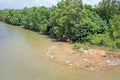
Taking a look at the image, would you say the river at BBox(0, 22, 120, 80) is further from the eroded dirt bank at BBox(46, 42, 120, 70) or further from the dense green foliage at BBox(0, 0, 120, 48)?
the dense green foliage at BBox(0, 0, 120, 48)

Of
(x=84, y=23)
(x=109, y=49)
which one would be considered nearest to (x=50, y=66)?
(x=109, y=49)

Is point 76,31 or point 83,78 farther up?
point 76,31

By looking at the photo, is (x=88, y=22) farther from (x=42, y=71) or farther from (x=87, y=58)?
(x=42, y=71)

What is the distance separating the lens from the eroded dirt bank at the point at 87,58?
21.7 meters

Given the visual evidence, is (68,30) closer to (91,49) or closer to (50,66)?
(91,49)

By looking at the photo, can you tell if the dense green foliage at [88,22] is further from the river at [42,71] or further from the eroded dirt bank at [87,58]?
the river at [42,71]

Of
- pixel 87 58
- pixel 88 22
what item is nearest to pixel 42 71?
pixel 87 58

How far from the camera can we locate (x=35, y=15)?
5059 centimetres

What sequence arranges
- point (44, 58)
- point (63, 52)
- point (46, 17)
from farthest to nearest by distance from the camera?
1. point (46, 17)
2. point (63, 52)
3. point (44, 58)

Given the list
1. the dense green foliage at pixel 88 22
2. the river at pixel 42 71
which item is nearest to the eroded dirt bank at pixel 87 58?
the river at pixel 42 71

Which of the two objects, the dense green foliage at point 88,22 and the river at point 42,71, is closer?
the river at point 42,71

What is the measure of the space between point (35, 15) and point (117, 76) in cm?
3491

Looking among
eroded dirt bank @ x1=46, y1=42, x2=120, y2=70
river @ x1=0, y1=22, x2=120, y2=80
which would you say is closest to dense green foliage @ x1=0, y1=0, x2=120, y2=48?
eroded dirt bank @ x1=46, y1=42, x2=120, y2=70

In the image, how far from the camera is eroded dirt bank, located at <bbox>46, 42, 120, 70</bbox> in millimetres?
21672
